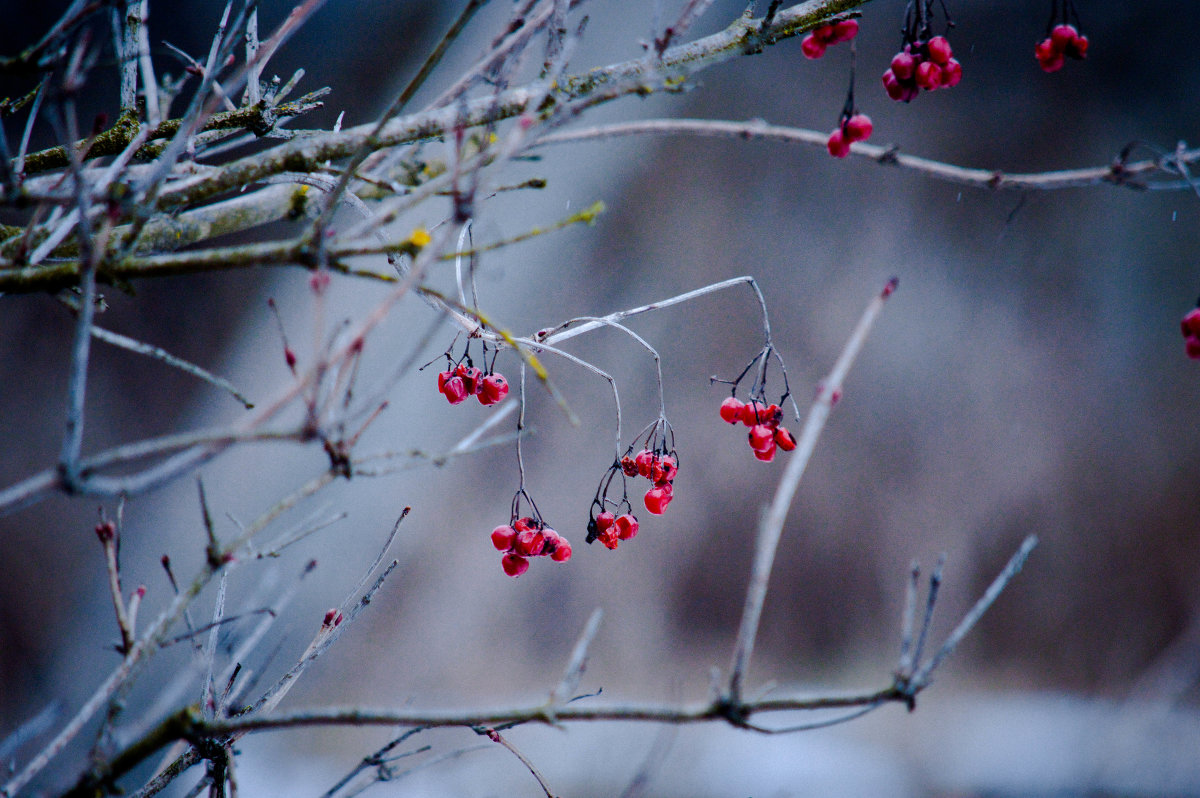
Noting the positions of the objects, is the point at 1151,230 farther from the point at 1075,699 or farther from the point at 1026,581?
the point at 1075,699

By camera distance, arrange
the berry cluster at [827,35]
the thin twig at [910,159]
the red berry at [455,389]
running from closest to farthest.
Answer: the thin twig at [910,159] < the berry cluster at [827,35] < the red berry at [455,389]

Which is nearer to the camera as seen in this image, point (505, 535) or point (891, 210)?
point (505, 535)

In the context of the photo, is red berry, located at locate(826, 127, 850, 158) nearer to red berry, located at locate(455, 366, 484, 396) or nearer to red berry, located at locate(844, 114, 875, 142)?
red berry, located at locate(844, 114, 875, 142)

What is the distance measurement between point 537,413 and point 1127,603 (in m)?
3.22

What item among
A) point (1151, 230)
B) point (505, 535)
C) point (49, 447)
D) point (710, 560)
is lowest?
point (505, 535)

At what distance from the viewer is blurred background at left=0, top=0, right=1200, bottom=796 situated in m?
3.17

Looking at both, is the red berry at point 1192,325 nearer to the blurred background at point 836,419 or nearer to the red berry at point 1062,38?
the red berry at point 1062,38

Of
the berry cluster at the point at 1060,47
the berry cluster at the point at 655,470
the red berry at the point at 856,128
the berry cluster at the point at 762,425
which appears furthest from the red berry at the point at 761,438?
the berry cluster at the point at 1060,47

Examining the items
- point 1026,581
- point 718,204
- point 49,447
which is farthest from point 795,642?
point 49,447

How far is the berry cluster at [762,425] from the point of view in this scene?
112 cm

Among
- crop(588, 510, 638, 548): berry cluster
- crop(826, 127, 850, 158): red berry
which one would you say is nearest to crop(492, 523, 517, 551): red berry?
crop(588, 510, 638, 548): berry cluster

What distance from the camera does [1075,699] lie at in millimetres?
3371

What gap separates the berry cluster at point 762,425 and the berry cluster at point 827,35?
56 cm

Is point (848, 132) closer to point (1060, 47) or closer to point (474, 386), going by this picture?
point (1060, 47)
